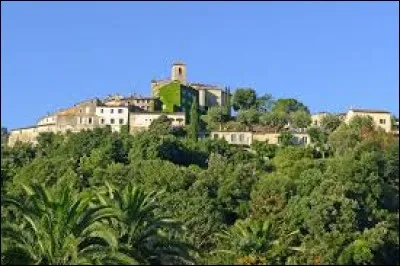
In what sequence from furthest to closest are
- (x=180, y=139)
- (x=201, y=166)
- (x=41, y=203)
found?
(x=180, y=139)
(x=201, y=166)
(x=41, y=203)

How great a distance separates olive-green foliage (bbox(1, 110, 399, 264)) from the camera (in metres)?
30.2

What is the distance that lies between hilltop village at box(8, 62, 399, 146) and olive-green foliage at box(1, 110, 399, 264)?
3696mm

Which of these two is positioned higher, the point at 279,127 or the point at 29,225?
the point at 279,127

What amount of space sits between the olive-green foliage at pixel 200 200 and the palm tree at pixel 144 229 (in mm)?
44

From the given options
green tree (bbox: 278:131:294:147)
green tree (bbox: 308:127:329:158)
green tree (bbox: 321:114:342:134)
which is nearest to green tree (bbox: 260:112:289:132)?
green tree (bbox: 321:114:342:134)

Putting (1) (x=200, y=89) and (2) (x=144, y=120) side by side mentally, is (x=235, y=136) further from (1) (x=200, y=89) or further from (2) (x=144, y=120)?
(1) (x=200, y=89)

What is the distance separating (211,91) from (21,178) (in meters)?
51.2

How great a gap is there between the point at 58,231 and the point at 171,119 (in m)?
78.1

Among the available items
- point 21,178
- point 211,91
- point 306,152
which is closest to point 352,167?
point 306,152

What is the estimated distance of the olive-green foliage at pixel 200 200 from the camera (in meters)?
30.2

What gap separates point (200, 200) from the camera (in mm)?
70312

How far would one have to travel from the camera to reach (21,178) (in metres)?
77.3

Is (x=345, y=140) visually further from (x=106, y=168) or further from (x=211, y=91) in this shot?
(x=211, y=91)

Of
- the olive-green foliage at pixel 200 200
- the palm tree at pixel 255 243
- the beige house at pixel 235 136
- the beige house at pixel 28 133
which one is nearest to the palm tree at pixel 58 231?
the olive-green foliage at pixel 200 200
